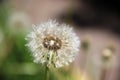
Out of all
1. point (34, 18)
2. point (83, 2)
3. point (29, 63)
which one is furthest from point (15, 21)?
point (83, 2)

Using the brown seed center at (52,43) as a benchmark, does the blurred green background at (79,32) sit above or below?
above

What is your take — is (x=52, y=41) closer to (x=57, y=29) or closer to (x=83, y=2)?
(x=57, y=29)


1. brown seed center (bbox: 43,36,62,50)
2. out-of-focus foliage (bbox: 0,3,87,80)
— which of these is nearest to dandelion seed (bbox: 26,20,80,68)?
brown seed center (bbox: 43,36,62,50)

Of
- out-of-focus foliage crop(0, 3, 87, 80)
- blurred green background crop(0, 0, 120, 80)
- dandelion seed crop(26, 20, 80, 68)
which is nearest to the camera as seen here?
dandelion seed crop(26, 20, 80, 68)

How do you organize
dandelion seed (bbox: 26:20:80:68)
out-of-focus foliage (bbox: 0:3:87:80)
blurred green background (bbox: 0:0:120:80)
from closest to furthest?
dandelion seed (bbox: 26:20:80:68) < blurred green background (bbox: 0:0:120:80) < out-of-focus foliage (bbox: 0:3:87:80)

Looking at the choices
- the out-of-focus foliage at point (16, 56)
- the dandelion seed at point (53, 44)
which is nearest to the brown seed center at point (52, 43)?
the dandelion seed at point (53, 44)

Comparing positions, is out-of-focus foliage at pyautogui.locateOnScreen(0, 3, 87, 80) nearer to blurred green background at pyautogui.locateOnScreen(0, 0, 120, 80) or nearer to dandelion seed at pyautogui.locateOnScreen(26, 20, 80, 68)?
blurred green background at pyautogui.locateOnScreen(0, 0, 120, 80)

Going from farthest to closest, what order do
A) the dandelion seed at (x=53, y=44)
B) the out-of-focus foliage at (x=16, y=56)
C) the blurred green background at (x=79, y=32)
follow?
the out-of-focus foliage at (x=16, y=56) → the blurred green background at (x=79, y=32) → the dandelion seed at (x=53, y=44)

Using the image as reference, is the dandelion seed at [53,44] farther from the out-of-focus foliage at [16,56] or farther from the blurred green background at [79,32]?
the out-of-focus foliage at [16,56]
